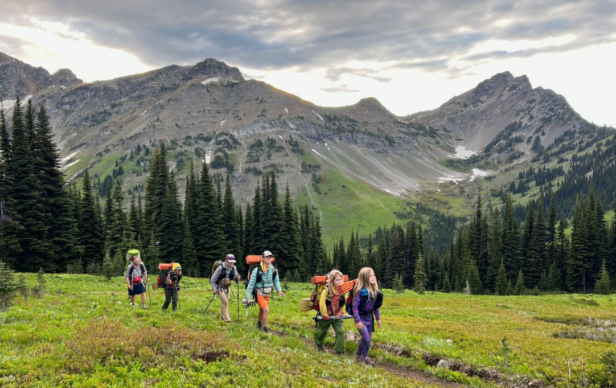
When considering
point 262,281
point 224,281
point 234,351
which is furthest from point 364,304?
point 224,281

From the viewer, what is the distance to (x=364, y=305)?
12.1 meters

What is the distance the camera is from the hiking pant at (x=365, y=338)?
1217cm

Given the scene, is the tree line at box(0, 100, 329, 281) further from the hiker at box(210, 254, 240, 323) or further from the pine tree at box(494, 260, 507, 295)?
the pine tree at box(494, 260, 507, 295)

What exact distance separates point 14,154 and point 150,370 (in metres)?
50.5

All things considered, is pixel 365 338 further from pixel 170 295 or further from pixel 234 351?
pixel 170 295

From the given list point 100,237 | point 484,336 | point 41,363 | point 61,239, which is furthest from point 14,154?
point 484,336

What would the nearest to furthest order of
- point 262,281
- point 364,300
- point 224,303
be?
point 364,300 < point 262,281 < point 224,303

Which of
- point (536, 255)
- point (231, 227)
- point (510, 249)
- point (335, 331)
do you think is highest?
point (231, 227)

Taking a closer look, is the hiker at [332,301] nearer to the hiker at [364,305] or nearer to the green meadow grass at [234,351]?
the hiker at [364,305]

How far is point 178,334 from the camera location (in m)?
11.1

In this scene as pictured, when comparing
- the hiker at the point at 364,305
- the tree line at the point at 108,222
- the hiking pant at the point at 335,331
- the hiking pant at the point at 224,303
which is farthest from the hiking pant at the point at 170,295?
the tree line at the point at 108,222

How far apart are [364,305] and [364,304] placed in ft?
0.14

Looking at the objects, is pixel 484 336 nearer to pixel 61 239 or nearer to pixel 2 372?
pixel 2 372

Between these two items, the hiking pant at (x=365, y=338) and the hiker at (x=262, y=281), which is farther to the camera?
the hiker at (x=262, y=281)
